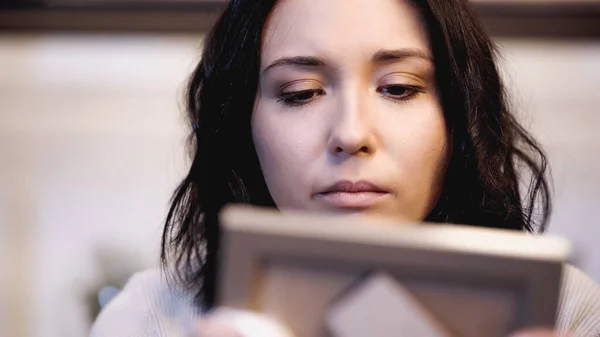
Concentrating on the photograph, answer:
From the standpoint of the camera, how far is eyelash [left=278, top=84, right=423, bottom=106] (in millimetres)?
584

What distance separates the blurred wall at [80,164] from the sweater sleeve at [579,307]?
702 millimetres

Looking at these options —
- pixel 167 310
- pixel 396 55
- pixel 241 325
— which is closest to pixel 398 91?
pixel 396 55

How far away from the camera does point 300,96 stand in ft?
1.98

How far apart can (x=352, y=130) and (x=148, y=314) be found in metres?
0.38

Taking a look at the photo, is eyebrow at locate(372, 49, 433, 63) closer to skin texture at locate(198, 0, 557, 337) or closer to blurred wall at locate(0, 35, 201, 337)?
skin texture at locate(198, 0, 557, 337)

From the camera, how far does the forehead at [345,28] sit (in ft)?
1.87

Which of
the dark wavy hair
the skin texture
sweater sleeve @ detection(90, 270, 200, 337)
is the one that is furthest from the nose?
sweater sleeve @ detection(90, 270, 200, 337)

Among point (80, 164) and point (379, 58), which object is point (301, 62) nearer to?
point (379, 58)

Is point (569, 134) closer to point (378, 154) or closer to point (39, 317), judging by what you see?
point (378, 154)

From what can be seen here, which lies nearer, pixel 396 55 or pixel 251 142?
pixel 396 55

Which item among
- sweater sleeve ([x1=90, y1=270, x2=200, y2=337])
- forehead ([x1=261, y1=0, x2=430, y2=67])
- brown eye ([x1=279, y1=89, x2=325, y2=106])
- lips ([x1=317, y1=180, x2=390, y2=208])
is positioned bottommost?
sweater sleeve ([x1=90, y1=270, x2=200, y2=337])

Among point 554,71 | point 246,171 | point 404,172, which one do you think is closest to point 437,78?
point 404,172

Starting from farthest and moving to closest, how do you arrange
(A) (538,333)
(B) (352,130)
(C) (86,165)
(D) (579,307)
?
(C) (86,165)
(D) (579,307)
(B) (352,130)
(A) (538,333)

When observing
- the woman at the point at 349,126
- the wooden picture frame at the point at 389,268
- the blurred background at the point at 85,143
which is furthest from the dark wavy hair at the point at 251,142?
the blurred background at the point at 85,143
